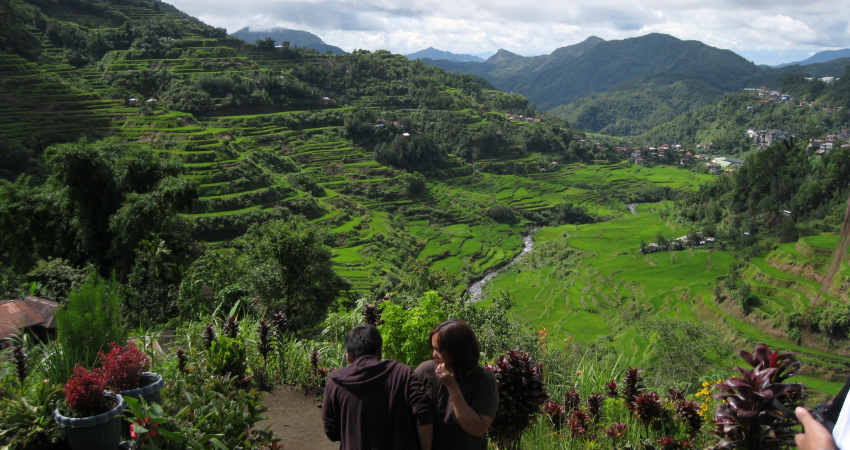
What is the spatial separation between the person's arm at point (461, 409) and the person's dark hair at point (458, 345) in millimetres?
78

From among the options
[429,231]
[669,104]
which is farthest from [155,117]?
[669,104]

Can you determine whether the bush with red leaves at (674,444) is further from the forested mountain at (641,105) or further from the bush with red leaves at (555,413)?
the forested mountain at (641,105)

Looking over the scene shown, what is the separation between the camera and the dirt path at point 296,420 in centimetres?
373

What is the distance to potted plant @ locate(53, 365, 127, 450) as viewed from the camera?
265 centimetres

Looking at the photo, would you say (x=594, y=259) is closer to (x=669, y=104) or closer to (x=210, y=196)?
(x=210, y=196)

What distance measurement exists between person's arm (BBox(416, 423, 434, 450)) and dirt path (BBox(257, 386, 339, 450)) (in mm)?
1622

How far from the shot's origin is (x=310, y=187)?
4281 cm

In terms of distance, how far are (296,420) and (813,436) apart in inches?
148

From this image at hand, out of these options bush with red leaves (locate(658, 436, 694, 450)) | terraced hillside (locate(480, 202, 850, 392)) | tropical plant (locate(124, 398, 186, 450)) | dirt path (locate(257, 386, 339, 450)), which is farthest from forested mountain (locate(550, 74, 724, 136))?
tropical plant (locate(124, 398, 186, 450))

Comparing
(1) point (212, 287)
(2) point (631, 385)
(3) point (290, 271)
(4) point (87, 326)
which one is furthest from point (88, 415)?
(3) point (290, 271)

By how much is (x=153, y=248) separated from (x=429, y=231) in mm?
36904

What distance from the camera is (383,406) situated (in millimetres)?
2332

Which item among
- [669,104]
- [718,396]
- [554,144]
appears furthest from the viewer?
[669,104]

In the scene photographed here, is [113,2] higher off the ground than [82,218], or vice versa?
[113,2]
